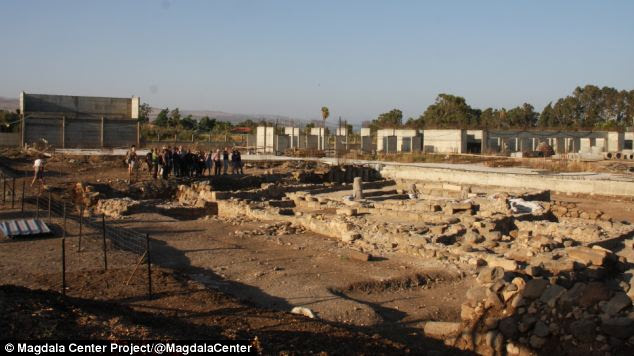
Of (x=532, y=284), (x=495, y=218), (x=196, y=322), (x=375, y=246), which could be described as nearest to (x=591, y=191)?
(x=495, y=218)

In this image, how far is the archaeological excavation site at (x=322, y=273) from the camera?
6746 mm

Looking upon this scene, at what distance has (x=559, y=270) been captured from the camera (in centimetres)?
912

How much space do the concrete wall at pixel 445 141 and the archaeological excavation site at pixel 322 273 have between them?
78.9ft

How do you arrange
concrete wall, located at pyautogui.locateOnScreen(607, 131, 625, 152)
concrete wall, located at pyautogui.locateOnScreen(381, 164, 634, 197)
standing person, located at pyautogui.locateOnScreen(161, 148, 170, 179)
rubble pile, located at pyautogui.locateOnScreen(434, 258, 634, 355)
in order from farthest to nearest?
1. concrete wall, located at pyautogui.locateOnScreen(607, 131, 625, 152)
2. concrete wall, located at pyautogui.locateOnScreen(381, 164, 634, 197)
3. standing person, located at pyautogui.locateOnScreen(161, 148, 170, 179)
4. rubble pile, located at pyautogui.locateOnScreen(434, 258, 634, 355)

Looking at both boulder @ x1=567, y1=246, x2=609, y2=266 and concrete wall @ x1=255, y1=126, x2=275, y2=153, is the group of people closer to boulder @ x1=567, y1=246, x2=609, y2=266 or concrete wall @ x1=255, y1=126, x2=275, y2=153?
boulder @ x1=567, y1=246, x2=609, y2=266

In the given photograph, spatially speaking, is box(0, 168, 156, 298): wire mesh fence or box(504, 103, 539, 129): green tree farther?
box(504, 103, 539, 129): green tree

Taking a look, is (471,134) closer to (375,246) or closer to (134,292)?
(375,246)

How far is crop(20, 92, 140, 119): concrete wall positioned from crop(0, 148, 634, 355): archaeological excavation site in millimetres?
21039

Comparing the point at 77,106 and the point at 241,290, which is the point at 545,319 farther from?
the point at 77,106

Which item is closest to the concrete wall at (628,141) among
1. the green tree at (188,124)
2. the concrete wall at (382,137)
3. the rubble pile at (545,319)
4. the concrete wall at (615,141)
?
the concrete wall at (615,141)

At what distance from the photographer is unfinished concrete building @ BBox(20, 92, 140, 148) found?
36.3 m

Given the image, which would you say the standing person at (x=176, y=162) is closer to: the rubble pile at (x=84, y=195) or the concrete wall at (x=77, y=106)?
the rubble pile at (x=84, y=195)

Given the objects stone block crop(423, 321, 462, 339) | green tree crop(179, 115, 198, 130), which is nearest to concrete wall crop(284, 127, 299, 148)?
green tree crop(179, 115, 198, 130)

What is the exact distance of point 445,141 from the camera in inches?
1869
